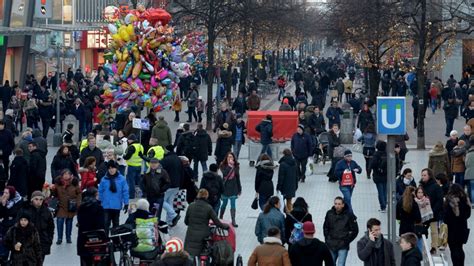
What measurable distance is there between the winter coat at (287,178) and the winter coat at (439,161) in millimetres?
3240

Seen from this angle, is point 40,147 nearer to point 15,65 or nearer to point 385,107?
point 385,107

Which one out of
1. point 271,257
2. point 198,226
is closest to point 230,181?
point 198,226

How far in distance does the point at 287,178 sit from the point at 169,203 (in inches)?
87.0

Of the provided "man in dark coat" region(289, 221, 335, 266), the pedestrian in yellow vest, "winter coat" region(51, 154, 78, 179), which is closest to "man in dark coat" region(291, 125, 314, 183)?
the pedestrian in yellow vest

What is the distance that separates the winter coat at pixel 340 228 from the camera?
19.0 meters

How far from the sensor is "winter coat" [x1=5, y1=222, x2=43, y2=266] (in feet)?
60.3

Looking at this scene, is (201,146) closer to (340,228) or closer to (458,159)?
(458,159)

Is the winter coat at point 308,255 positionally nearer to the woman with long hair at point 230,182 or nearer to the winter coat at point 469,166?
A: the woman with long hair at point 230,182

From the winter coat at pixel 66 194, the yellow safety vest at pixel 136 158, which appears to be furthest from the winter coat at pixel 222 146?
the winter coat at pixel 66 194

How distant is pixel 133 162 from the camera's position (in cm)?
2766

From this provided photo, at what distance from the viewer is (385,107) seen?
1778cm

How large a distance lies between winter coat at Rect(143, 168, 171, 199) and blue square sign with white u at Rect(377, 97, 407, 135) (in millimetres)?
6887

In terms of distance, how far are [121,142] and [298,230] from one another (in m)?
11.3

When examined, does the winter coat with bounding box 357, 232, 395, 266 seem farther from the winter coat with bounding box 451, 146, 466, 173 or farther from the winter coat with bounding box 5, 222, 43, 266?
the winter coat with bounding box 451, 146, 466, 173
